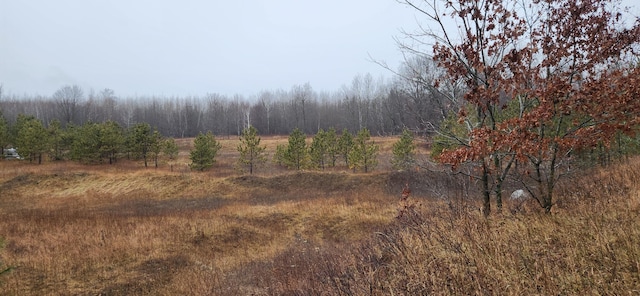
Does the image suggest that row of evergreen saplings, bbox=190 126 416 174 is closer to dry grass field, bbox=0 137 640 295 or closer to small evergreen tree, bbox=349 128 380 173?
small evergreen tree, bbox=349 128 380 173

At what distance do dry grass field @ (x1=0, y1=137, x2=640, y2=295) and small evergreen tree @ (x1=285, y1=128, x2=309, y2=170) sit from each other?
348 centimetres

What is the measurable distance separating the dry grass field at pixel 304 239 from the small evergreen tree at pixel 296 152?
137 inches

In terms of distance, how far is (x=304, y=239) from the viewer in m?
12.7

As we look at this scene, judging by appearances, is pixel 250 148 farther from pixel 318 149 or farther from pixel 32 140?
pixel 32 140

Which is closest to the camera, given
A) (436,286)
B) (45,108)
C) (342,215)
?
(436,286)

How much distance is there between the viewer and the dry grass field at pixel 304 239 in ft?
10.8

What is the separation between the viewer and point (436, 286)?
3.24 metres

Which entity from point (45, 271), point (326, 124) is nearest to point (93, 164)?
point (45, 271)

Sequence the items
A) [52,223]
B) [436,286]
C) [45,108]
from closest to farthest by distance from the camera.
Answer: [436,286]
[52,223]
[45,108]

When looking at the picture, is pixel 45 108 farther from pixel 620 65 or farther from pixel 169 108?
pixel 620 65

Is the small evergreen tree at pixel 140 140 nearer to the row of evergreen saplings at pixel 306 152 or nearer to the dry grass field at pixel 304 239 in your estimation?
the row of evergreen saplings at pixel 306 152

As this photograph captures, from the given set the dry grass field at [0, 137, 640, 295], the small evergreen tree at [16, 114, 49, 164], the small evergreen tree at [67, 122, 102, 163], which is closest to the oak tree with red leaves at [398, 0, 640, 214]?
the dry grass field at [0, 137, 640, 295]

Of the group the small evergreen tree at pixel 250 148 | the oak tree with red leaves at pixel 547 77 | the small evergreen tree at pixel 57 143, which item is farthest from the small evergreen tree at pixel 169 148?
the oak tree with red leaves at pixel 547 77

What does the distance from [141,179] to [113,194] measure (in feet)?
7.66
